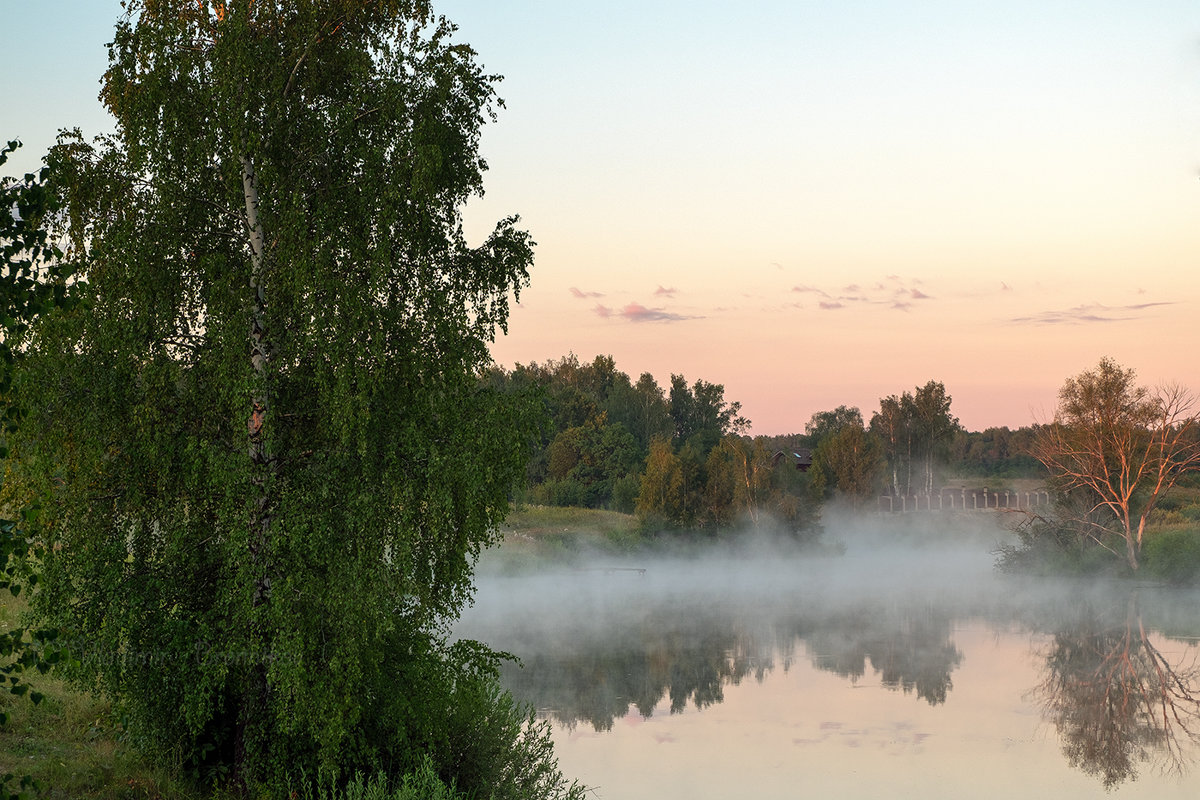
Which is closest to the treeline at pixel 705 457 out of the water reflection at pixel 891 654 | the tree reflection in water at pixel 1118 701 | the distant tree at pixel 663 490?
the distant tree at pixel 663 490

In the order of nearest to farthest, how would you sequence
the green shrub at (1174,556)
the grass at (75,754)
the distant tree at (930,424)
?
the grass at (75,754) < the green shrub at (1174,556) < the distant tree at (930,424)

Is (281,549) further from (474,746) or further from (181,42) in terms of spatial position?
(181,42)

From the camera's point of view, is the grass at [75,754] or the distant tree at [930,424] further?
the distant tree at [930,424]

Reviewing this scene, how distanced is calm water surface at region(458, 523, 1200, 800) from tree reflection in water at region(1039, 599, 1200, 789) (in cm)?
6

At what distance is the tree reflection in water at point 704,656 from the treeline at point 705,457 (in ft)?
21.5

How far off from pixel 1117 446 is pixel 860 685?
20.6 metres

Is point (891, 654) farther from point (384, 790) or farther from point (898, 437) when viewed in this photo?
point (898, 437)

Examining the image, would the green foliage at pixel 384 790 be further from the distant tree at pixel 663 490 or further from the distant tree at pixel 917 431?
the distant tree at pixel 917 431

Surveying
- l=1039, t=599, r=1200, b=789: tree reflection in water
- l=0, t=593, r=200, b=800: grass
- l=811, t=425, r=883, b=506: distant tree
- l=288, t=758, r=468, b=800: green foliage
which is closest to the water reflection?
l=1039, t=599, r=1200, b=789: tree reflection in water

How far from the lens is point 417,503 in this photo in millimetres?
11734

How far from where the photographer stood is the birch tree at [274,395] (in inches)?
446

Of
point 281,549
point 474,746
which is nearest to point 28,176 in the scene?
point 281,549

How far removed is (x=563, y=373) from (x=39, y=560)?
281 feet

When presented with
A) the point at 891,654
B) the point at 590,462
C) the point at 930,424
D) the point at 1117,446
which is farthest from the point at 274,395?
the point at 930,424
